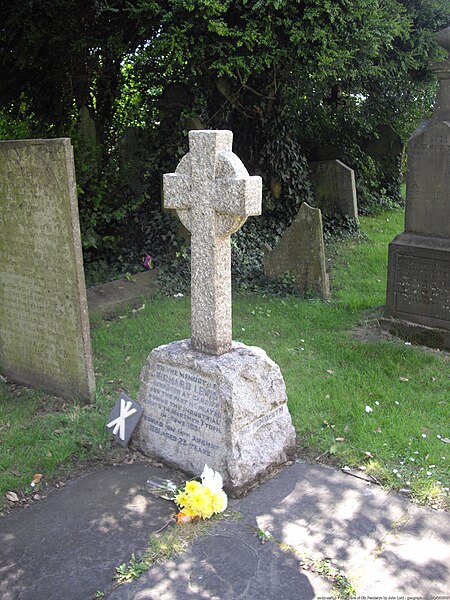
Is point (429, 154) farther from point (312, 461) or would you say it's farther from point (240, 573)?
point (240, 573)

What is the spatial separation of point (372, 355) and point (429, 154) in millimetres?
2244

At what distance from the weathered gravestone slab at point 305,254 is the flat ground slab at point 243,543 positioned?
4.30 m

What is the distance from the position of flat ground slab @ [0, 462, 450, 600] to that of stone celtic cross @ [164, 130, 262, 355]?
3.56ft

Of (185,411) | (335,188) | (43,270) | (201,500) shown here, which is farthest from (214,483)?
(335,188)

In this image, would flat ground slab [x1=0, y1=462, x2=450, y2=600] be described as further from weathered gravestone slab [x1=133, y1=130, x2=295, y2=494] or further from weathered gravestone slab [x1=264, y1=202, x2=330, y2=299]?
weathered gravestone slab [x1=264, y1=202, x2=330, y2=299]

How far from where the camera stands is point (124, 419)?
472 cm

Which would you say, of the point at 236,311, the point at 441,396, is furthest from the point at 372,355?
the point at 236,311

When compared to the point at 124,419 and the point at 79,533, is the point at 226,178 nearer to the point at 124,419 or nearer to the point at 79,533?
the point at 124,419

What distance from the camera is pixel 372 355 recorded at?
6480 millimetres

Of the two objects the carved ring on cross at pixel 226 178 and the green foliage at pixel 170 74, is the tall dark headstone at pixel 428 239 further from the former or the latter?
the carved ring on cross at pixel 226 178

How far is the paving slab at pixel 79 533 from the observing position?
341 centimetres

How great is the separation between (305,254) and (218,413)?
4641mm

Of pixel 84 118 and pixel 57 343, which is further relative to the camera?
pixel 84 118

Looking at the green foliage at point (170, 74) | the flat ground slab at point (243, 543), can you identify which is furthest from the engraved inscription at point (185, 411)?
the green foliage at point (170, 74)
